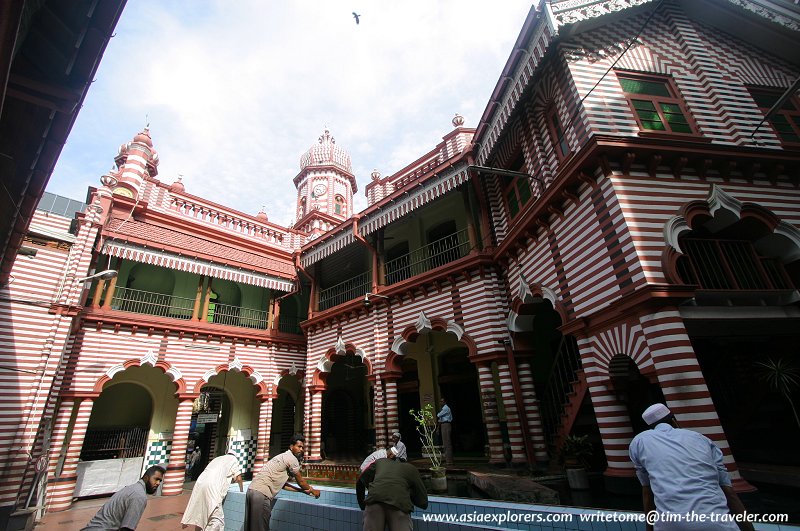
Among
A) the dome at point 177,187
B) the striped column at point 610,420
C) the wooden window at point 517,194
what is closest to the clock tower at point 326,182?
the dome at point 177,187

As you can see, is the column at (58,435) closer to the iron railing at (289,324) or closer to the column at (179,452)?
the column at (179,452)

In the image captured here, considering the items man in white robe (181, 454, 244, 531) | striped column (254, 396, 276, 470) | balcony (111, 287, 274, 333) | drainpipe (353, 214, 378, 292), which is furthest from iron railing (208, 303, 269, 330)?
man in white robe (181, 454, 244, 531)

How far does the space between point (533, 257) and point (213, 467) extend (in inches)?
274

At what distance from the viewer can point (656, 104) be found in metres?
7.39

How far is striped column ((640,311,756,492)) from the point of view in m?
4.70

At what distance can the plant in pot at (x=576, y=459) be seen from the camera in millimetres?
6156

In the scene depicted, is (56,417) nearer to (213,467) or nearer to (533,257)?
(213,467)

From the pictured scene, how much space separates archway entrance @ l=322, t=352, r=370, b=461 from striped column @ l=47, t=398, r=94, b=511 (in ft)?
26.8

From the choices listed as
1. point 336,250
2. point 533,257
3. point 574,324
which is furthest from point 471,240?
point 336,250

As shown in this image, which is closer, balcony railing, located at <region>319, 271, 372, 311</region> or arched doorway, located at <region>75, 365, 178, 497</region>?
arched doorway, located at <region>75, 365, 178, 497</region>

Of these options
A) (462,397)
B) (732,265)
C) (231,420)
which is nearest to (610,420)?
(732,265)

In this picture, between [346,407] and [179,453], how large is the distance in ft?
22.7

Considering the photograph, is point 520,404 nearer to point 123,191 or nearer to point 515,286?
point 515,286

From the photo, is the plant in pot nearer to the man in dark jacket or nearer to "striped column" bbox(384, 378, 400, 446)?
the man in dark jacket
